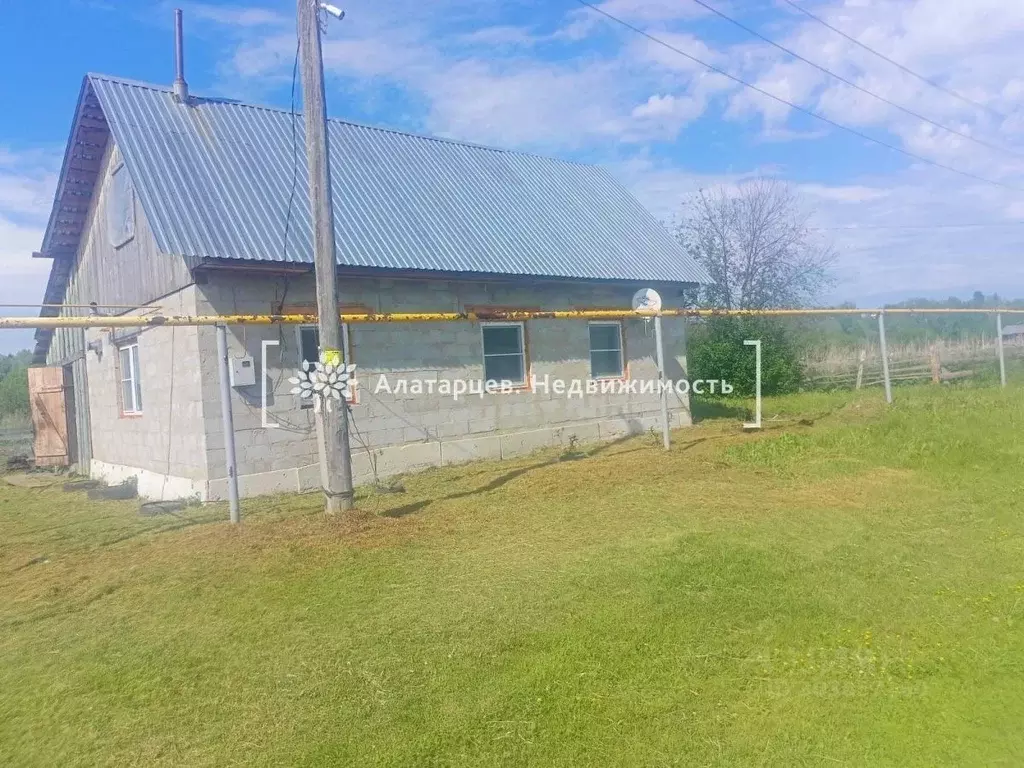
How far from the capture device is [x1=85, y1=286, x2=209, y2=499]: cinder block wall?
377 inches

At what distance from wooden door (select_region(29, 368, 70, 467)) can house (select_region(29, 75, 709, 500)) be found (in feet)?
1.10

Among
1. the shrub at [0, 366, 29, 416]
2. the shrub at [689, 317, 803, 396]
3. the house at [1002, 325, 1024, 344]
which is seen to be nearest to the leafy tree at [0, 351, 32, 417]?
the shrub at [0, 366, 29, 416]

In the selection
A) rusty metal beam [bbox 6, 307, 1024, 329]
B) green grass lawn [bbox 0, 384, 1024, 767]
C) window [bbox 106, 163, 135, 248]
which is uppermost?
window [bbox 106, 163, 135, 248]

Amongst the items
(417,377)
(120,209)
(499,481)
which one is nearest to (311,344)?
(417,377)

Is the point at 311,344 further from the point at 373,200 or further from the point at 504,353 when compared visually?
the point at 504,353

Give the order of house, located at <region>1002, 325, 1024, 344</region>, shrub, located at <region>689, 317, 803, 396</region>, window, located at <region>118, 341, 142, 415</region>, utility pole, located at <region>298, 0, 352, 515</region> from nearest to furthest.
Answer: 1. utility pole, located at <region>298, 0, 352, 515</region>
2. window, located at <region>118, 341, 142, 415</region>
3. shrub, located at <region>689, 317, 803, 396</region>
4. house, located at <region>1002, 325, 1024, 344</region>

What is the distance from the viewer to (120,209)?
11.8 metres

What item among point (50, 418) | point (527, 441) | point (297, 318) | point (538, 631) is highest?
point (297, 318)

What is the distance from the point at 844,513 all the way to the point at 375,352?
6.58m

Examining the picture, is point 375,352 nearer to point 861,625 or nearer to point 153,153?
point 153,153

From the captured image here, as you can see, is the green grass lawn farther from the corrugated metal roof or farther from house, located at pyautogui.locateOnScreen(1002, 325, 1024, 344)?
house, located at pyautogui.locateOnScreen(1002, 325, 1024, 344)

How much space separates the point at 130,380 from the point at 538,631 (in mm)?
9994

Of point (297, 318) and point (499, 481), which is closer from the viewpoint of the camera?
point (297, 318)

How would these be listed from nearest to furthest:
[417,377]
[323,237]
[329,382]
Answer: [329,382], [323,237], [417,377]
